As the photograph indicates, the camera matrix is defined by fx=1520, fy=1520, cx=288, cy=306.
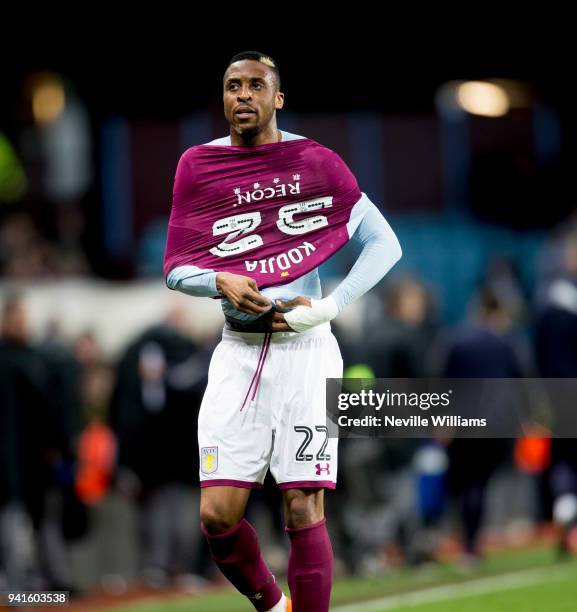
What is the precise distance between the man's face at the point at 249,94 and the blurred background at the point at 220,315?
3.27 meters

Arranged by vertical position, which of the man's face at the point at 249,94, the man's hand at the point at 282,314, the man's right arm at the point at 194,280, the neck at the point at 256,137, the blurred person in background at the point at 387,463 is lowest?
the blurred person in background at the point at 387,463

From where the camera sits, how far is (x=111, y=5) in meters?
16.7

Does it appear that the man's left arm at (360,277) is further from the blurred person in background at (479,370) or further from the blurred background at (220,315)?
the blurred person in background at (479,370)

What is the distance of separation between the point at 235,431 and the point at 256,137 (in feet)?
4.05

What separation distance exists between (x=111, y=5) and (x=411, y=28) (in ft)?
11.3

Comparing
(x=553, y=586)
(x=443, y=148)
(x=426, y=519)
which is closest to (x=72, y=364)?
(x=426, y=519)

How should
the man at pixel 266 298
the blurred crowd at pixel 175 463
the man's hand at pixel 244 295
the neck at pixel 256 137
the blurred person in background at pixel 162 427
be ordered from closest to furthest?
1. the man's hand at pixel 244 295
2. the man at pixel 266 298
3. the neck at pixel 256 137
4. the blurred crowd at pixel 175 463
5. the blurred person in background at pixel 162 427

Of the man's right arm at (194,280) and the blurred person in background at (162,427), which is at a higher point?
the man's right arm at (194,280)

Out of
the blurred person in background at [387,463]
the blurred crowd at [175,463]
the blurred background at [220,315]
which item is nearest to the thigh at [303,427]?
the blurred background at [220,315]

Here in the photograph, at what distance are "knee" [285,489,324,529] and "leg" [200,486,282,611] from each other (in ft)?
0.67

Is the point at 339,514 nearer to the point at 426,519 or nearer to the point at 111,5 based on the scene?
the point at 426,519

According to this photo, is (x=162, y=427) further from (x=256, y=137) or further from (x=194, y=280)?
(x=256, y=137)

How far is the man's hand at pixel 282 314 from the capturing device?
246 inches

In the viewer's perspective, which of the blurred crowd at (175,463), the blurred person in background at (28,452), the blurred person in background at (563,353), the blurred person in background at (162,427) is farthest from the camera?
the blurred person in background at (563,353)
